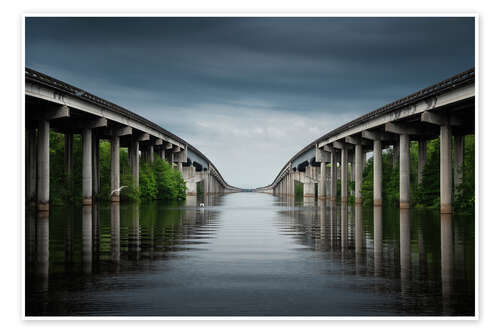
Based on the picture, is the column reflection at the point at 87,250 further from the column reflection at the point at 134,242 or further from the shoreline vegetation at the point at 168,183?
the shoreline vegetation at the point at 168,183

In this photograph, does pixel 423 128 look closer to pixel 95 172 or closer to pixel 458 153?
pixel 458 153

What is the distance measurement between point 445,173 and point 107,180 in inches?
2041

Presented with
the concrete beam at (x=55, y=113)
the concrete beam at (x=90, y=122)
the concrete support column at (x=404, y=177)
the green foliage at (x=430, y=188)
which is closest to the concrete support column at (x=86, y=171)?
the concrete beam at (x=90, y=122)

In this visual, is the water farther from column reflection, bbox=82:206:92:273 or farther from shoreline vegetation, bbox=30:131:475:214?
shoreline vegetation, bbox=30:131:475:214

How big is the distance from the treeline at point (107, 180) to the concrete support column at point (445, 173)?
4367cm

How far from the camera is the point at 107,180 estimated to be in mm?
81312

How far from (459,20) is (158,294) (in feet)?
34.6

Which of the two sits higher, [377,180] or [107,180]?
→ [107,180]

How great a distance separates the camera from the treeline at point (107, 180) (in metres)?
66.8

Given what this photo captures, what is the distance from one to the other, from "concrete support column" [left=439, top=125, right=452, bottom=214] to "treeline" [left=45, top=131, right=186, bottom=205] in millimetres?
43670

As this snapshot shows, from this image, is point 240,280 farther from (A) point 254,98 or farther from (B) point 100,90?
(B) point 100,90
